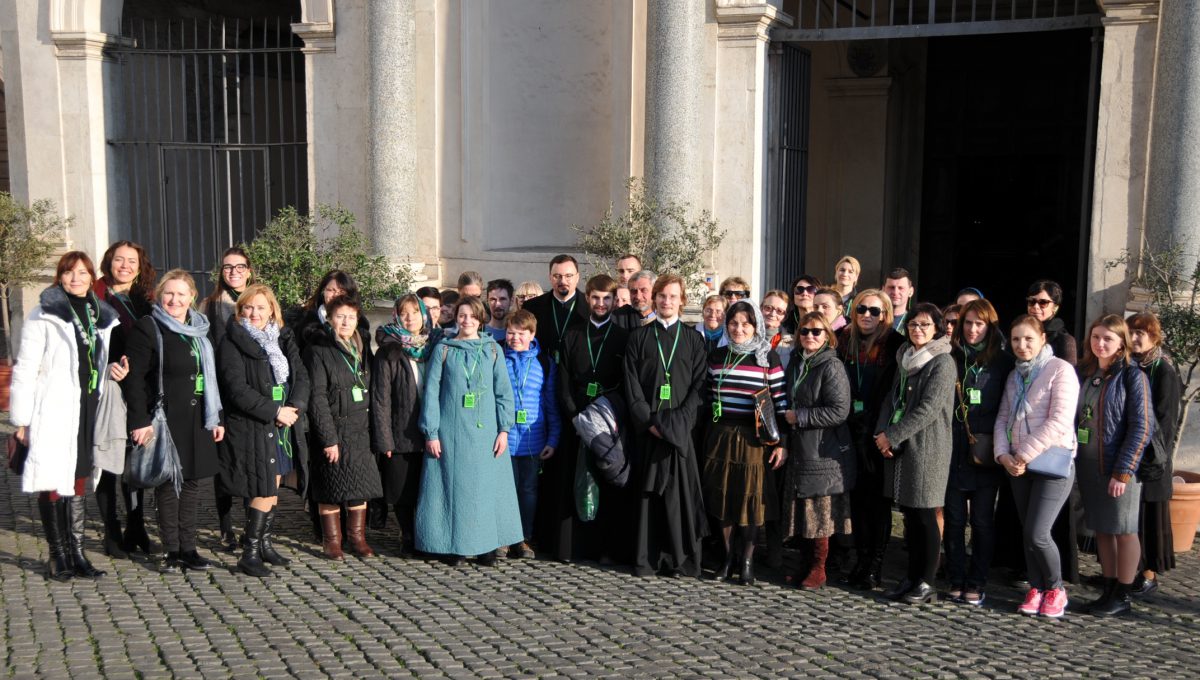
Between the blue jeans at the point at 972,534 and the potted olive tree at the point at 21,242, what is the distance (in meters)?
8.58

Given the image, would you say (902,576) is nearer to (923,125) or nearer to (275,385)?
(275,385)

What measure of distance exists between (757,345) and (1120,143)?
431cm

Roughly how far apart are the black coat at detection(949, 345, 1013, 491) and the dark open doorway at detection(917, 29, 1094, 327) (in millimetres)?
8391

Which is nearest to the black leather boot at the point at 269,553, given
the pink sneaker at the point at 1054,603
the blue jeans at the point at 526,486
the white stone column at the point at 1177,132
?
the blue jeans at the point at 526,486

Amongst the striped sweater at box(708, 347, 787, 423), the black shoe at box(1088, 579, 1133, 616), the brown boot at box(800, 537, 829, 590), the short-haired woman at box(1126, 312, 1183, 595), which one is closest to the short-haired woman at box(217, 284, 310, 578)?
the striped sweater at box(708, 347, 787, 423)

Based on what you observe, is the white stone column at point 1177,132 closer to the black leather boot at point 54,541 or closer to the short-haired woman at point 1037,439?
the short-haired woman at point 1037,439

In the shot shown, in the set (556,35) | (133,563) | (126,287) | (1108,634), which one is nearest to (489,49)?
(556,35)

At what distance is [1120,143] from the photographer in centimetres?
938

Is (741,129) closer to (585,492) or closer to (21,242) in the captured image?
(585,492)

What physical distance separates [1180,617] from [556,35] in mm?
7205

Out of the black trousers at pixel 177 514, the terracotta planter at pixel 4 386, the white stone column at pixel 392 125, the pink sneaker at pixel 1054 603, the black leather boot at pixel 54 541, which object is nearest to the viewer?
the pink sneaker at pixel 1054 603

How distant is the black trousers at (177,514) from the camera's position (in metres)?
6.71

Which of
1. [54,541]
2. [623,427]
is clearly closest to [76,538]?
[54,541]

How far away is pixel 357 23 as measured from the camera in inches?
445
